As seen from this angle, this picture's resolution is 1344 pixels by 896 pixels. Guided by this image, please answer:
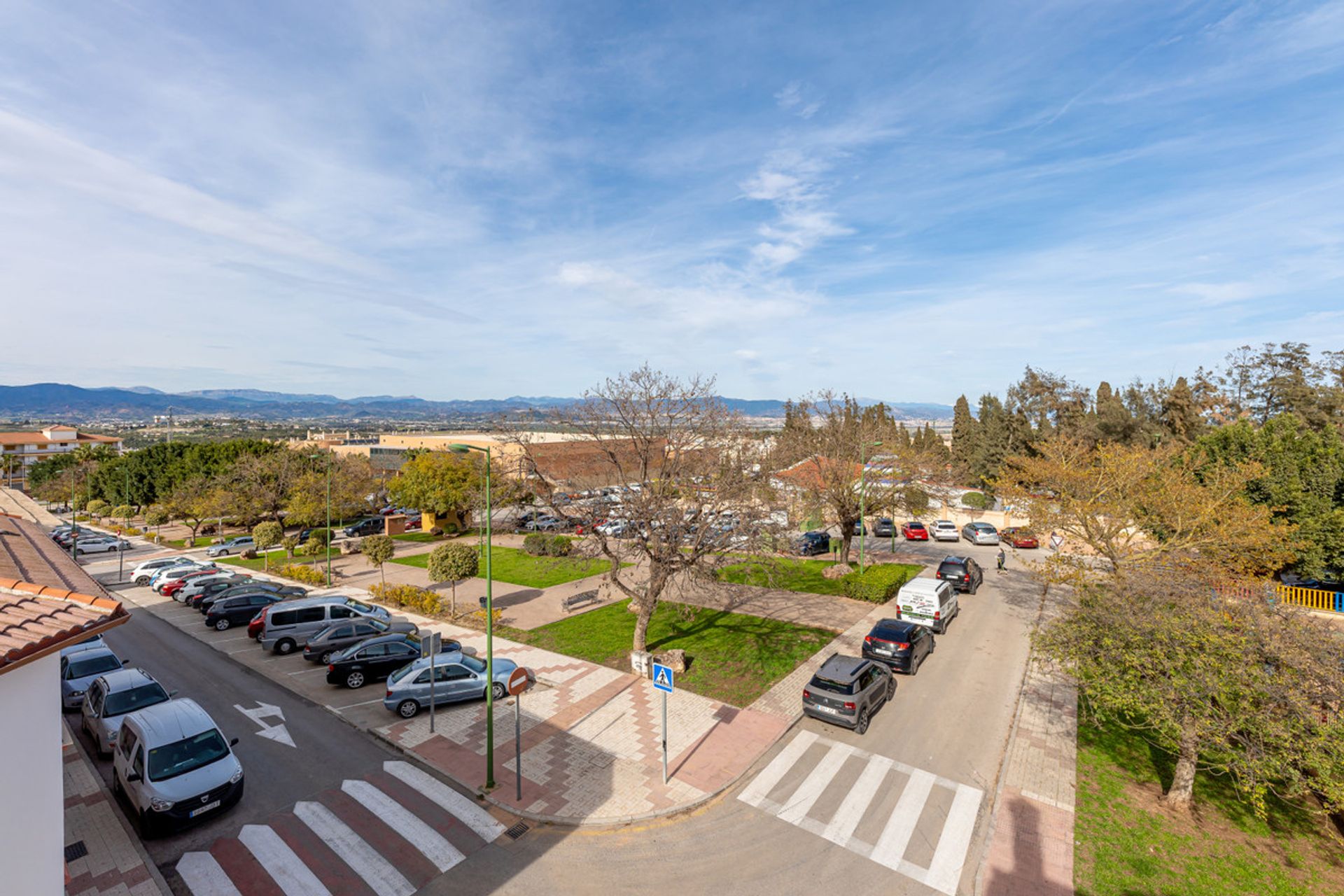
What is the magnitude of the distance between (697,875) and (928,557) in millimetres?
28250

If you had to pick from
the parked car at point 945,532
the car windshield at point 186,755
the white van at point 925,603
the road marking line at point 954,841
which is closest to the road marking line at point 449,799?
the car windshield at point 186,755

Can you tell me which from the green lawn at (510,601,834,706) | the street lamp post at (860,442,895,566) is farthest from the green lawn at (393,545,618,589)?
the street lamp post at (860,442,895,566)

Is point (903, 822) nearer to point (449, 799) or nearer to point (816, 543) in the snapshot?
point (449, 799)

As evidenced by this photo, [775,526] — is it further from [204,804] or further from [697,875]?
[204,804]

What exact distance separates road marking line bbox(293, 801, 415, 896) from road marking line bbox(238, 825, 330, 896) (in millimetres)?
506

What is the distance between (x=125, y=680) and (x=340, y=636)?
17.7 ft

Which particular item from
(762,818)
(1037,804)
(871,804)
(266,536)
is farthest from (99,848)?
(266,536)

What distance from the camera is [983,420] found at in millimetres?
61594

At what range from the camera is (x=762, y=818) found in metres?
11.0

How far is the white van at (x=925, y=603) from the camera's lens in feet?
66.5

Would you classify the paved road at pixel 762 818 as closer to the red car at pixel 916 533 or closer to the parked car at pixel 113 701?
the parked car at pixel 113 701

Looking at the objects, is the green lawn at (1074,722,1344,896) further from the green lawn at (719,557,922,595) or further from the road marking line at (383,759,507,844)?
the green lawn at (719,557,922,595)

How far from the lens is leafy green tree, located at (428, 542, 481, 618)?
23.1 meters

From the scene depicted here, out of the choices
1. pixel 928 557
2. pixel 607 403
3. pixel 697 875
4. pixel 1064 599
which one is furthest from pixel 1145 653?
pixel 928 557
